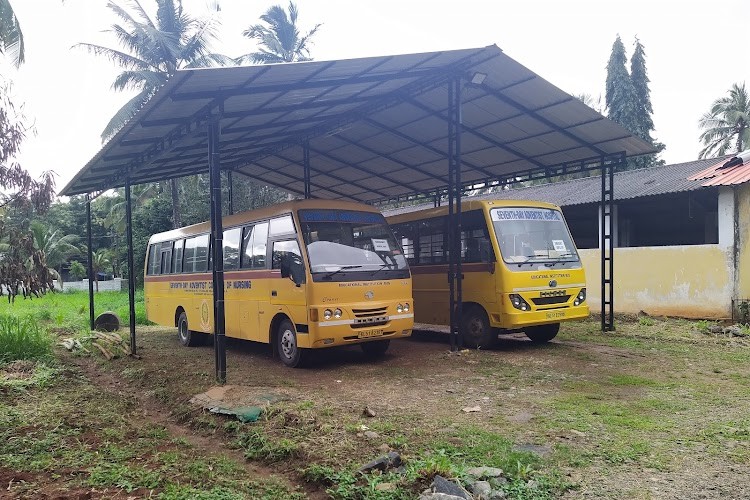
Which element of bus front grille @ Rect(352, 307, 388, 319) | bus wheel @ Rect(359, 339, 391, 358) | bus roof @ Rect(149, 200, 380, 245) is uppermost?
bus roof @ Rect(149, 200, 380, 245)

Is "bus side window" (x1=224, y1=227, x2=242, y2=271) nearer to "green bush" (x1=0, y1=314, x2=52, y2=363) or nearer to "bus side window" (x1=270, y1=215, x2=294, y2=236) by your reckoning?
"bus side window" (x1=270, y1=215, x2=294, y2=236)

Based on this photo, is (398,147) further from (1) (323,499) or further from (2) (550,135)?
(1) (323,499)

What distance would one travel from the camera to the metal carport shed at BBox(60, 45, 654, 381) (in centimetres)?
797

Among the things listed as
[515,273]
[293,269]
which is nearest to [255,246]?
[293,269]

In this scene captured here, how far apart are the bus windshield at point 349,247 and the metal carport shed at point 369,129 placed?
1263 millimetres

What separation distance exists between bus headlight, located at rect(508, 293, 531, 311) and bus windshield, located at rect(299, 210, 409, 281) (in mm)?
1774

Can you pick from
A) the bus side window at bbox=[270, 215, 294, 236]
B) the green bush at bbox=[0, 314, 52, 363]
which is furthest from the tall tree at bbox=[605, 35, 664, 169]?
the green bush at bbox=[0, 314, 52, 363]

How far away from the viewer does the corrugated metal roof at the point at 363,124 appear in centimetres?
798

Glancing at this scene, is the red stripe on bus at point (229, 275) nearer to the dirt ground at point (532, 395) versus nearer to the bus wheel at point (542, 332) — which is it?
the dirt ground at point (532, 395)

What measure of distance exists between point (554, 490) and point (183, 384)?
5.66 metres

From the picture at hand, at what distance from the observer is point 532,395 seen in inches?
266

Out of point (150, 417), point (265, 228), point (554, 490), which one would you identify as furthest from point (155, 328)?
point (554, 490)

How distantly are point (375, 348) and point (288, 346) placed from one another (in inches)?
59.8

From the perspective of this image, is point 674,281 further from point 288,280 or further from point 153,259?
point 153,259
